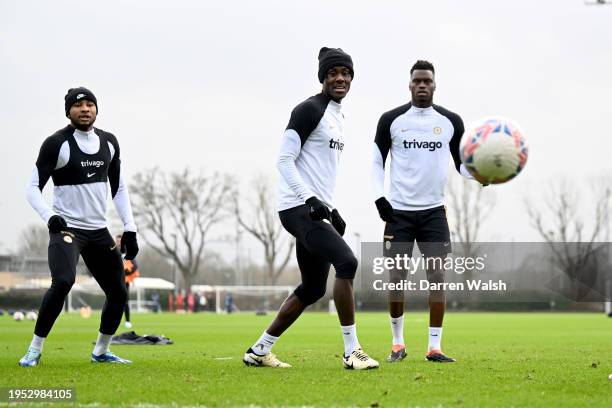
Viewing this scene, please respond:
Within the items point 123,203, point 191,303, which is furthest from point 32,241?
point 123,203

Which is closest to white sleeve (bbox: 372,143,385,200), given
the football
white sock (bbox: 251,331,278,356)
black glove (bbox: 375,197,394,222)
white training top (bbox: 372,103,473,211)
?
white training top (bbox: 372,103,473,211)

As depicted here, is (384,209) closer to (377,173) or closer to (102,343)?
(377,173)

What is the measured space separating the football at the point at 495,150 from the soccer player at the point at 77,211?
355 centimetres

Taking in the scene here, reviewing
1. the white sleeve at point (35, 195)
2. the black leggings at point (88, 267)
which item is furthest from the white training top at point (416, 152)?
the white sleeve at point (35, 195)

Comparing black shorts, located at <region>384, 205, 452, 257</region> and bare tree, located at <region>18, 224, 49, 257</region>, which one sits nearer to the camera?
black shorts, located at <region>384, 205, 452, 257</region>

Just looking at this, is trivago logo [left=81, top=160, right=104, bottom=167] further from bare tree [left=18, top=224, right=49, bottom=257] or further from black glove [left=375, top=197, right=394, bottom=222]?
bare tree [left=18, top=224, right=49, bottom=257]

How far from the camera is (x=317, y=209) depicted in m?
7.59

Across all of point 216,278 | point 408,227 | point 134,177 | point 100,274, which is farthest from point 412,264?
point 216,278

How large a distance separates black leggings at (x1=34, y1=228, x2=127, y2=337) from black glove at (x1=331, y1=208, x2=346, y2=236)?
212 cm

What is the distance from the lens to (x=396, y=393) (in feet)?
19.9

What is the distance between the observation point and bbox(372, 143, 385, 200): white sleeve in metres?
9.35

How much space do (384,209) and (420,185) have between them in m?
0.44

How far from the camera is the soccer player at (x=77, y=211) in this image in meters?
8.30

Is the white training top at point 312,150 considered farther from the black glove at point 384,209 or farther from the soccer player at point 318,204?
the black glove at point 384,209
